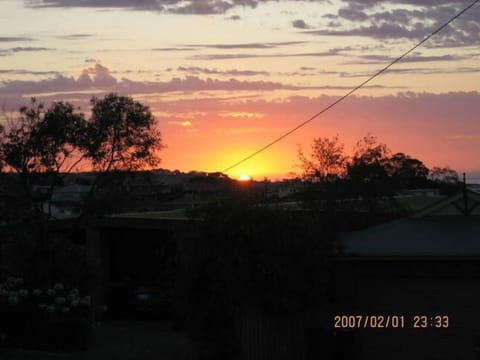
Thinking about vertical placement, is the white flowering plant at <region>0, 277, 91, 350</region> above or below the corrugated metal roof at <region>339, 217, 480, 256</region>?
below

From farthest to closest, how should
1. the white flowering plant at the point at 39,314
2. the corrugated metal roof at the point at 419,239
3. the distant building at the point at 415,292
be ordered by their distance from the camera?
1. the white flowering plant at the point at 39,314
2. the corrugated metal roof at the point at 419,239
3. the distant building at the point at 415,292

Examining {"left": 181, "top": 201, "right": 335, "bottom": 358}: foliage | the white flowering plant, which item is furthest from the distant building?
the white flowering plant

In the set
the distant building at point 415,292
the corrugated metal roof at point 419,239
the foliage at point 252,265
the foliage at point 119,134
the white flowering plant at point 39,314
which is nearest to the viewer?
the foliage at point 252,265

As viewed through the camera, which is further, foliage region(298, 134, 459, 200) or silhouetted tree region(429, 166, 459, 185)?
silhouetted tree region(429, 166, 459, 185)

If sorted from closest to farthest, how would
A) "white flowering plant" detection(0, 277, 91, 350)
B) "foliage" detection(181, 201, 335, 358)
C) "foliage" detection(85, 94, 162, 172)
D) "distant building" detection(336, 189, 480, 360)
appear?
"foliage" detection(181, 201, 335, 358) < "distant building" detection(336, 189, 480, 360) < "white flowering plant" detection(0, 277, 91, 350) < "foliage" detection(85, 94, 162, 172)

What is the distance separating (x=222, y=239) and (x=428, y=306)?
4467 millimetres

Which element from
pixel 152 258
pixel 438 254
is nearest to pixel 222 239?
pixel 438 254

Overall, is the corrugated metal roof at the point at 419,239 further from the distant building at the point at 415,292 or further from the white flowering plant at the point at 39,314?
the white flowering plant at the point at 39,314

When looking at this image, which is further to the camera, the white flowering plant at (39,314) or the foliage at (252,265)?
the white flowering plant at (39,314)

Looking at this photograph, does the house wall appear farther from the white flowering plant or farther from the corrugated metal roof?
the white flowering plant

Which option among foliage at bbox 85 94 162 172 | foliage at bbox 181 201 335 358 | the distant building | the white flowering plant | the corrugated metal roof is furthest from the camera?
foliage at bbox 85 94 162 172

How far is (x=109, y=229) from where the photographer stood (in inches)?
1217

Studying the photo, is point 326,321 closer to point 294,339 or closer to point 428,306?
point 294,339

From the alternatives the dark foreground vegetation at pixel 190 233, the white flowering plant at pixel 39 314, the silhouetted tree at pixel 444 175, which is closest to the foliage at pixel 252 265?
the dark foreground vegetation at pixel 190 233
